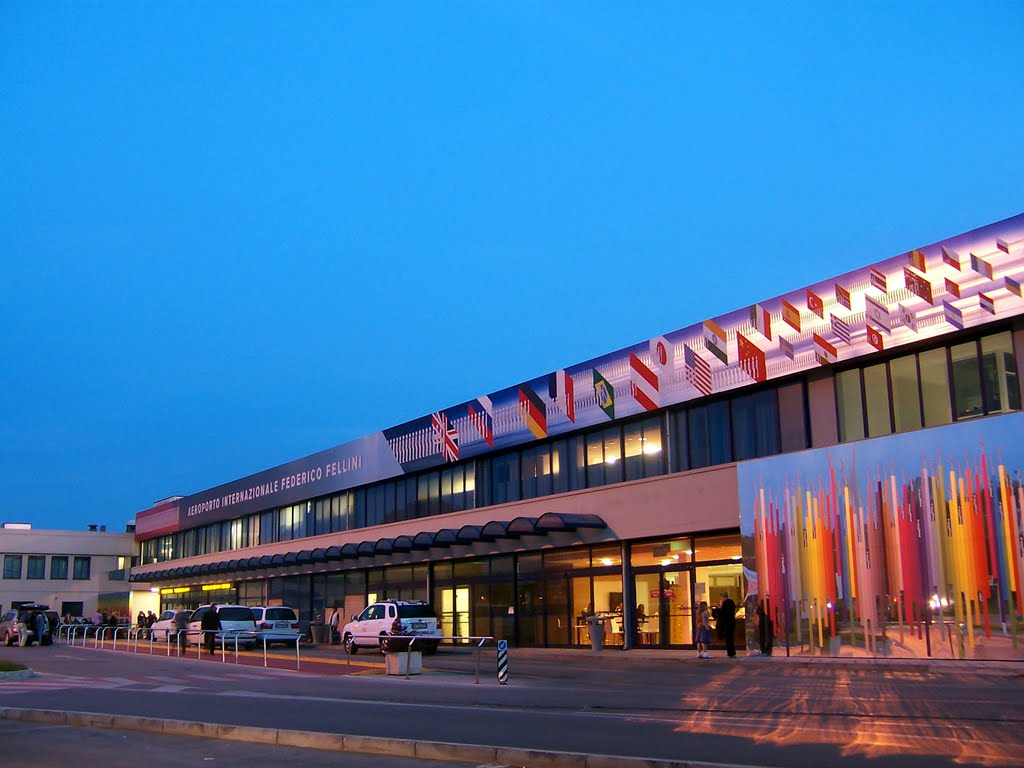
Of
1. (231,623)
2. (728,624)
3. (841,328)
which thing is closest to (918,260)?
(841,328)

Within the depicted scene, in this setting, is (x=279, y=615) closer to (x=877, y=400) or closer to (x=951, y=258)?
(x=877, y=400)

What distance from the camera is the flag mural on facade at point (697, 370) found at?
30078mm

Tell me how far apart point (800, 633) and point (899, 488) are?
4.52 meters

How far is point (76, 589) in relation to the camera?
80250 millimetres

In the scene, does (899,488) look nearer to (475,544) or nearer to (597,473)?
(597,473)

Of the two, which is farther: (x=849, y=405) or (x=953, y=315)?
(x=849, y=405)

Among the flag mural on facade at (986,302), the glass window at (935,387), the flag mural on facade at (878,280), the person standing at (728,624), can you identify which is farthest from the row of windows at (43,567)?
the flag mural on facade at (986,302)

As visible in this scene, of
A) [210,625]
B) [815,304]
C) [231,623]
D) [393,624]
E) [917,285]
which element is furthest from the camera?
[231,623]

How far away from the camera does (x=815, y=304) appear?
26781 millimetres

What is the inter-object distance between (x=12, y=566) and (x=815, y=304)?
70601mm

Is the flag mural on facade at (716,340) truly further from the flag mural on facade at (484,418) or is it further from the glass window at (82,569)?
the glass window at (82,569)

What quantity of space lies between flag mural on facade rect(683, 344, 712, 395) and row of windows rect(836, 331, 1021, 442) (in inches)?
164

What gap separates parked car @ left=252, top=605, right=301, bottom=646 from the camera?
3903 centimetres

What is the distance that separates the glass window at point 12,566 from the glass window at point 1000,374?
244 feet
